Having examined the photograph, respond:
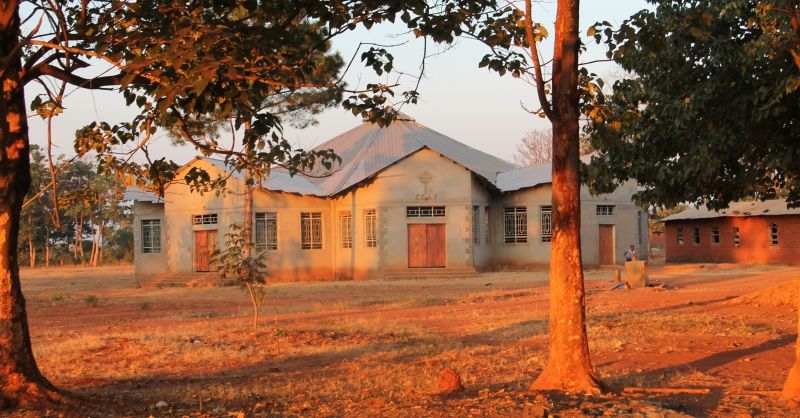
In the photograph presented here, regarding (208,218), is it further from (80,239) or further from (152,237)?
(80,239)

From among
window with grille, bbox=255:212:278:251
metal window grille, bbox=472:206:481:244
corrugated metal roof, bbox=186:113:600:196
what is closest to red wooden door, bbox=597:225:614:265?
corrugated metal roof, bbox=186:113:600:196

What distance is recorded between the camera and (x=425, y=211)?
33594mm

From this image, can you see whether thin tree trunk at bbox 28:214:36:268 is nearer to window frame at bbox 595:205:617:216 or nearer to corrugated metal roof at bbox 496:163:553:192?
corrugated metal roof at bbox 496:163:553:192

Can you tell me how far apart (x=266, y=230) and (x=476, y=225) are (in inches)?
354

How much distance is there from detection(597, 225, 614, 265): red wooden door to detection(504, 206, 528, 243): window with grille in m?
3.77

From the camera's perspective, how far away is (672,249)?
→ 47031mm

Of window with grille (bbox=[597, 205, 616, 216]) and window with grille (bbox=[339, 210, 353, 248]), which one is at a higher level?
window with grille (bbox=[597, 205, 616, 216])

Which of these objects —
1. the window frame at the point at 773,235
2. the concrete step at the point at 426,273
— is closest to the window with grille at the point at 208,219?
the concrete step at the point at 426,273

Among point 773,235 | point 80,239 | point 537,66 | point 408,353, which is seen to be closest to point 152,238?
point 408,353

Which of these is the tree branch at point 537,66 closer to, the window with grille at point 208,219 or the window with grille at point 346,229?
the window with grille at point 346,229

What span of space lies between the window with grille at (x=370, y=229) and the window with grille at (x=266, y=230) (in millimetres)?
3889

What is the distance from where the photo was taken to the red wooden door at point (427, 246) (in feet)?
110

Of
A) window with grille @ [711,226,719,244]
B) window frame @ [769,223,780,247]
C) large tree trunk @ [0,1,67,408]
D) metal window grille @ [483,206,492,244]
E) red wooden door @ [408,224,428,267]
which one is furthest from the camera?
window with grille @ [711,226,719,244]

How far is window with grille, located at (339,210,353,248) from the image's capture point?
34.5m
